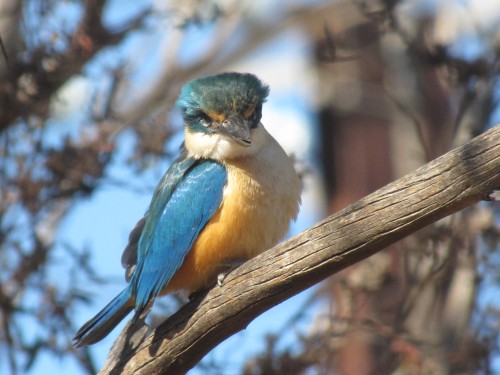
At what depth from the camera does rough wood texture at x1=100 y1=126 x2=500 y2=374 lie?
4367 mm

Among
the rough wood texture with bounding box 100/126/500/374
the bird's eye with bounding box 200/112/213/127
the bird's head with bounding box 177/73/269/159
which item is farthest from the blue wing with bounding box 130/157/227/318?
the rough wood texture with bounding box 100/126/500/374

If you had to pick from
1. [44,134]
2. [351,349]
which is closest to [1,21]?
[44,134]

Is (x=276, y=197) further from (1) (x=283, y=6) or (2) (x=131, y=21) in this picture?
(1) (x=283, y=6)

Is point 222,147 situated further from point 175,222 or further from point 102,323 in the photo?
point 102,323

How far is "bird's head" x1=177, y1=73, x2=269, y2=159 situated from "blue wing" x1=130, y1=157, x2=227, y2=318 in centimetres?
11

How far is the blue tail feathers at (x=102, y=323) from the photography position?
5.61 m

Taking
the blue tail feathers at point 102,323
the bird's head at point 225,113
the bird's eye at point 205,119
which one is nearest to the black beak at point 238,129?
the bird's head at point 225,113

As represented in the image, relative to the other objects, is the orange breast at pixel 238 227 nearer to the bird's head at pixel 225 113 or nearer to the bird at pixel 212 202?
the bird at pixel 212 202

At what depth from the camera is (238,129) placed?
550cm

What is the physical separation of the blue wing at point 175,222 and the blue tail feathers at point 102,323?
145 millimetres

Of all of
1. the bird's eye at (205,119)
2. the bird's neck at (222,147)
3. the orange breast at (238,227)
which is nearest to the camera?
the orange breast at (238,227)

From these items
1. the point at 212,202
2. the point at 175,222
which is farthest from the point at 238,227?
the point at 175,222

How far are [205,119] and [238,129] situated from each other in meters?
0.32

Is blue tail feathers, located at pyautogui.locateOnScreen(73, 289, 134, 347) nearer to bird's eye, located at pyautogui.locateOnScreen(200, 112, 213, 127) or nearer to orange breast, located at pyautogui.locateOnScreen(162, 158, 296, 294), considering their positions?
orange breast, located at pyautogui.locateOnScreen(162, 158, 296, 294)
